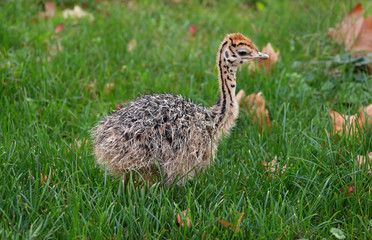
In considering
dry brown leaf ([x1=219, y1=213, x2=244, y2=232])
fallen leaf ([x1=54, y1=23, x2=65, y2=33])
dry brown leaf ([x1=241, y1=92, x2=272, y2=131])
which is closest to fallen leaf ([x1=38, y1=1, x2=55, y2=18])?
fallen leaf ([x1=54, y1=23, x2=65, y2=33])

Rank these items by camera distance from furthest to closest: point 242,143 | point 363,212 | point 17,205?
point 242,143
point 363,212
point 17,205

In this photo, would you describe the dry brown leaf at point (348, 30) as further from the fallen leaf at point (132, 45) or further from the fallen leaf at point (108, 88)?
the fallen leaf at point (108, 88)

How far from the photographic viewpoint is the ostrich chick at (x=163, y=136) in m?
3.46

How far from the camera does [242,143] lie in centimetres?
446

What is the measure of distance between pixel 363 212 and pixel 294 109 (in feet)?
5.85

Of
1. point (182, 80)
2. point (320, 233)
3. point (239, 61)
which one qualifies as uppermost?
point (239, 61)

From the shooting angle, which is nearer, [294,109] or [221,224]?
[221,224]

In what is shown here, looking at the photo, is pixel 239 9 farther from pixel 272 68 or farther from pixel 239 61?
pixel 239 61

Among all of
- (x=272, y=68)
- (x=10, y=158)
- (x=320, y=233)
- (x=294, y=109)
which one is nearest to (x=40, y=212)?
(x=10, y=158)

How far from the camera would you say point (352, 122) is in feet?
13.8

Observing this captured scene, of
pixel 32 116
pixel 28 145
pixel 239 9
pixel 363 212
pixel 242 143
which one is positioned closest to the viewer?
pixel 363 212

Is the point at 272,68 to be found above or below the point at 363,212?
above

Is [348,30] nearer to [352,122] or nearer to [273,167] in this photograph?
[352,122]

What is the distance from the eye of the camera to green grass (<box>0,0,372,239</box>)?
322 cm
